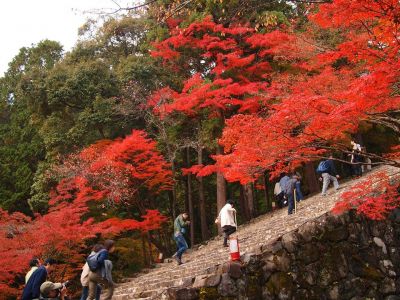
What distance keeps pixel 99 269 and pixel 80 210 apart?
7533 mm

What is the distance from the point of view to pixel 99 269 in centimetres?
783

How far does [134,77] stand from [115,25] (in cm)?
532

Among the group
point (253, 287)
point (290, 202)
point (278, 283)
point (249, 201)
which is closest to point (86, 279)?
point (253, 287)

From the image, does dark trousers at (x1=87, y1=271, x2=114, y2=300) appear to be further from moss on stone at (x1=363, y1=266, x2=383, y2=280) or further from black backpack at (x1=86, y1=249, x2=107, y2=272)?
moss on stone at (x1=363, y1=266, x2=383, y2=280)

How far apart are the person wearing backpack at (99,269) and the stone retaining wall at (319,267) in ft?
5.64

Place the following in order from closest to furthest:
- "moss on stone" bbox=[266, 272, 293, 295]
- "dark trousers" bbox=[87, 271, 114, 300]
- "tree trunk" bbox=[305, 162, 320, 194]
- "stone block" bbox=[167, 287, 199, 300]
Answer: "stone block" bbox=[167, 287, 199, 300] < "moss on stone" bbox=[266, 272, 293, 295] < "dark trousers" bbox=[87, 271, 114, 300] < "tree trunk" bbox=[305, 162, 320, 194]

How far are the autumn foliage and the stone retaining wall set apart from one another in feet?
22.2

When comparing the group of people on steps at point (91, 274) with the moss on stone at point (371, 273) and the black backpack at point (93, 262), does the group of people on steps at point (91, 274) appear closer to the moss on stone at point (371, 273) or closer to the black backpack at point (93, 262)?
the black backpack at point (93, 262)

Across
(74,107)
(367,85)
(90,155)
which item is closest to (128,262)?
(90,155)

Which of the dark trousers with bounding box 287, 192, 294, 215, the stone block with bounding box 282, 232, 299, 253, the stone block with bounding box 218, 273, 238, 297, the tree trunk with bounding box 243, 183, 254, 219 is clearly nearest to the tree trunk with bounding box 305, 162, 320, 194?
the tree trunk with bounding box 243, 183, 254, 219

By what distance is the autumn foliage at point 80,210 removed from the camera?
39.0 feet

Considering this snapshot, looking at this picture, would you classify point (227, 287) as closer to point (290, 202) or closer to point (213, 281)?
point (213, 281)

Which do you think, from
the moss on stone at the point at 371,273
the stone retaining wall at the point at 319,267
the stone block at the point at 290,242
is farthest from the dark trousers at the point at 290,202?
the stone block at the point at 290,242

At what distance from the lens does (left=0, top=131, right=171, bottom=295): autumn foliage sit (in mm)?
11898
